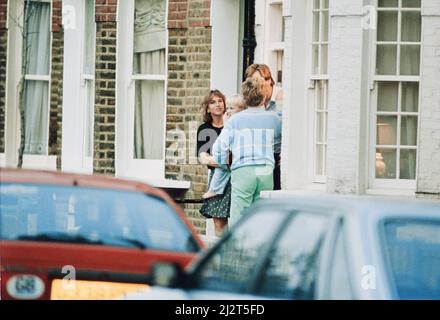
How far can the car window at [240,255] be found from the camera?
8.45m

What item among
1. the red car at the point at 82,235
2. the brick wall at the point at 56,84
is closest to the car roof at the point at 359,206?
the red car at the point at 82,235

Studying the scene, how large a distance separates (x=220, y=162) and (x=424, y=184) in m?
2.27

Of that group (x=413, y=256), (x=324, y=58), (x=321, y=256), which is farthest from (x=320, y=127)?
(x=321, y=256)

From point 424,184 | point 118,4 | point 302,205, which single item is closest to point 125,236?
point 302,205

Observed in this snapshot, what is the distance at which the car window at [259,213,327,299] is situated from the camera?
7.89 meters

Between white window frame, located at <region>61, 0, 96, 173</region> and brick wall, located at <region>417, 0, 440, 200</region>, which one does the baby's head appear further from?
white window frame, located at <region>61, 0, 96, 173</region>

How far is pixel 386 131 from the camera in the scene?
56.8 feet

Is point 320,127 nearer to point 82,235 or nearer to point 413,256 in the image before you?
point 82,235

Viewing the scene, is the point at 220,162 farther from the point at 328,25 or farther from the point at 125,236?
the point at 125,236

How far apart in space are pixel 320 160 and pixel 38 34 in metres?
6.95

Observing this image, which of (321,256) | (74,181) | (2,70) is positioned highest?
(2,70)

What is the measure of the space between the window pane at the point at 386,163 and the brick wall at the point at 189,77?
3518 millimetres

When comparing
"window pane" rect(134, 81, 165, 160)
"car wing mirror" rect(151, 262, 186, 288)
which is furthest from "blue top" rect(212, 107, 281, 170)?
"car wing mirror" rect(151, 262, 186, 288)

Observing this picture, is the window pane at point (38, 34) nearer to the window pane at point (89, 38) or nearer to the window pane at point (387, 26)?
the window pane at point (89, 38)
